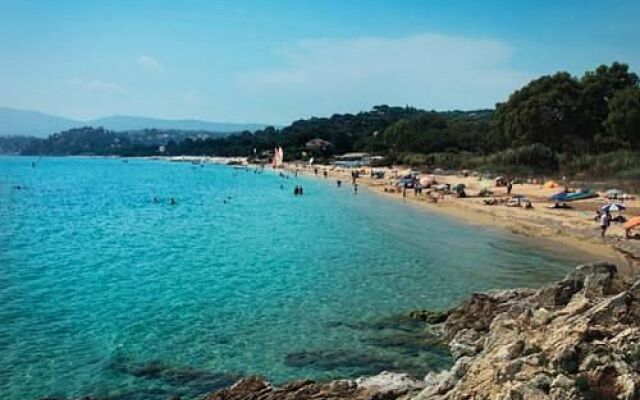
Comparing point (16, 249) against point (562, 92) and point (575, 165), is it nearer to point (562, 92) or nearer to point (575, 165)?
point (575, 165)

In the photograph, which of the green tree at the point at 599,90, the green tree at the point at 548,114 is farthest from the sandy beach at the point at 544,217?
the green tree at the point at 599,90

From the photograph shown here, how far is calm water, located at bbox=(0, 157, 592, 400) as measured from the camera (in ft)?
50.0

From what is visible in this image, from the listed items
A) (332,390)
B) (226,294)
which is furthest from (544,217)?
(332,390)

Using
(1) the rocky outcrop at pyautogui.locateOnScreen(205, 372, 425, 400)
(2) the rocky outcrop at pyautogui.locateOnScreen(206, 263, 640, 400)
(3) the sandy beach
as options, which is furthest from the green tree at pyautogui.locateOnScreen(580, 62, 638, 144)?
(1) the rocky outcrop at pyautogui.locateOnScreen(205, 372, 425, 400)

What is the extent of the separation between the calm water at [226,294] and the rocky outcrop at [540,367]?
131 inches

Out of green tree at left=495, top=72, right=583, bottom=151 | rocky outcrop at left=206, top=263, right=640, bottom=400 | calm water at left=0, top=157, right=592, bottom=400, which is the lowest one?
calm water at left=0, top=157, right=592, bottom=400

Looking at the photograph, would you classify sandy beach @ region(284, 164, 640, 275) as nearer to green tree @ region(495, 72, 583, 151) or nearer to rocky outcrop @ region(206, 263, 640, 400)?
green tree @ region(495, 72, 583, 151)

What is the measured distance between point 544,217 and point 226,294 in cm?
2469

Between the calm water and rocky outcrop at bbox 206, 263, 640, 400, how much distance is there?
10.9 ft

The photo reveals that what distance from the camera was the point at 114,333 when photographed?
18234mm

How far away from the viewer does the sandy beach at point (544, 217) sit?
29.8 m

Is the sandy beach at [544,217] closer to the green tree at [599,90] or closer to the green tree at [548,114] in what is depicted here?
the green tree at [548,114]

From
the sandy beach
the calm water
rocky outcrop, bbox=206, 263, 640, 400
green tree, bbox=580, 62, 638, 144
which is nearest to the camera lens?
rocky outcrop, bbox=206, 263, 640, 400

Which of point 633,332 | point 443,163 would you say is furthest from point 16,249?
point 443,163
